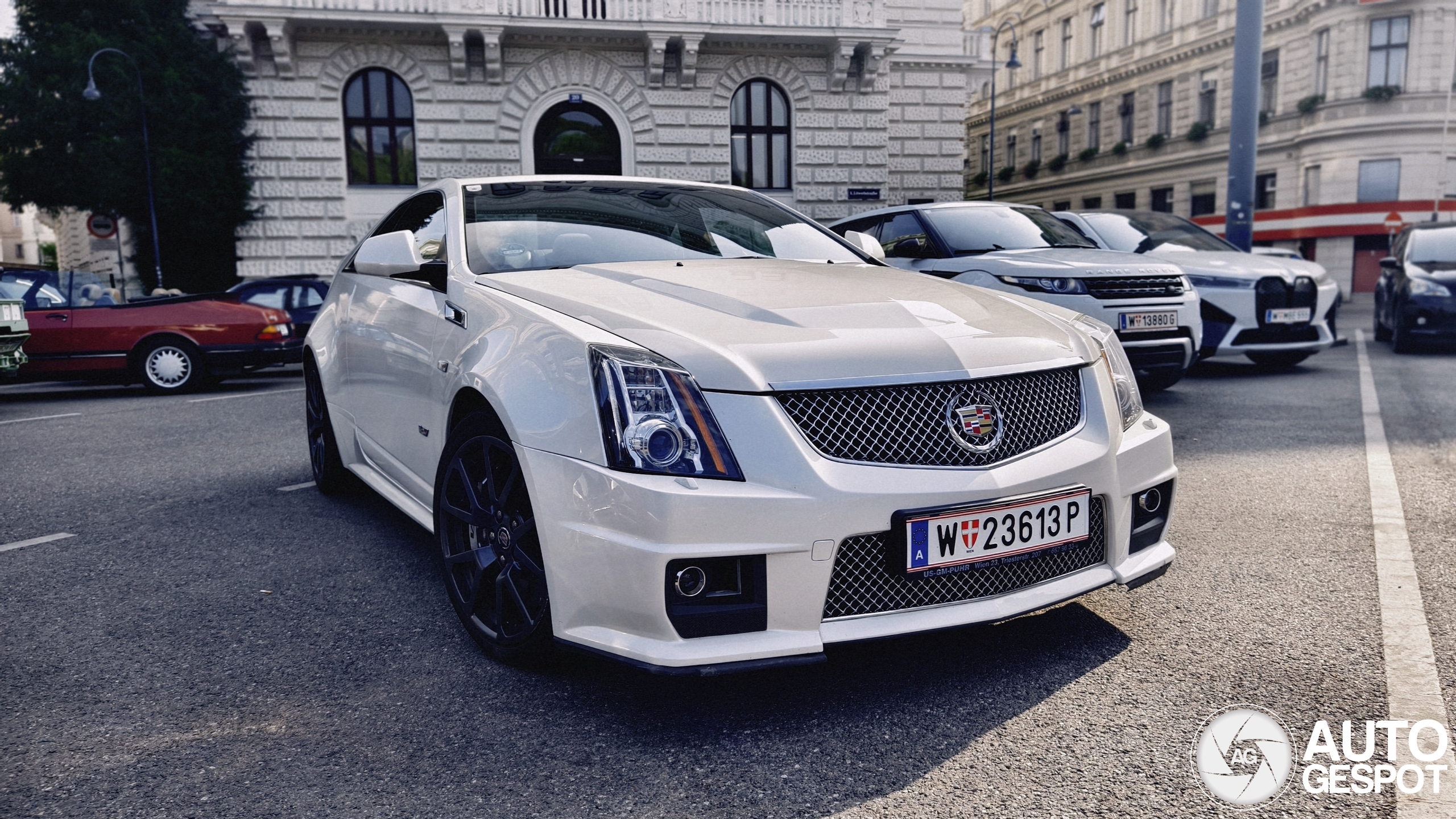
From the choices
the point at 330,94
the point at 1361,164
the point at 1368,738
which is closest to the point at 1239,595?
the point at 1368,738

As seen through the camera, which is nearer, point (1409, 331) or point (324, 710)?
point (324, 710)

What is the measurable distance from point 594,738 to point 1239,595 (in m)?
2.15

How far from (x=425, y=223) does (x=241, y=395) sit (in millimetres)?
7829

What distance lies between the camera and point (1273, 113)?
3350 centimetres

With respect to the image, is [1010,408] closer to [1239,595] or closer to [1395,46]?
[1239,595]

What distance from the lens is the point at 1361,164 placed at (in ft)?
100

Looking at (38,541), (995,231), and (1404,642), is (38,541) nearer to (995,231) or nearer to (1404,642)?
(1404,642)

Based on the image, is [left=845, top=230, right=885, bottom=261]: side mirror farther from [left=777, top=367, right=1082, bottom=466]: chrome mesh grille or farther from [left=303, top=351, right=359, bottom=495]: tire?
[left=303, top=351, right=359, bottom=495]: tire

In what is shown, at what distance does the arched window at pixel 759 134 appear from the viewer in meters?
21.6

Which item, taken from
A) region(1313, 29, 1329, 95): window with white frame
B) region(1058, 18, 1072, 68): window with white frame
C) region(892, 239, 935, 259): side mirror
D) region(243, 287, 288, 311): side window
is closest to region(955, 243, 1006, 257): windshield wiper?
region(892, 239, 935, 259): side mirror

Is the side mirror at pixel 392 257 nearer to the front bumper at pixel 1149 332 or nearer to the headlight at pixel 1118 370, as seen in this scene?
the headlight at pixel 1118 370

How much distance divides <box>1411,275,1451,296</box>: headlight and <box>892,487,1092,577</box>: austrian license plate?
35.5ft

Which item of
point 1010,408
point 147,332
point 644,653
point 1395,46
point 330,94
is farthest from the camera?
point 1395,46

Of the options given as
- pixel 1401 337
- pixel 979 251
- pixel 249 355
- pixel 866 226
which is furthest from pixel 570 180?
pixel 1401 337
